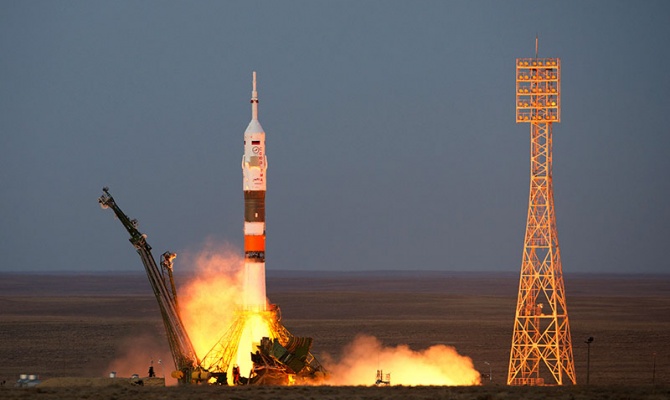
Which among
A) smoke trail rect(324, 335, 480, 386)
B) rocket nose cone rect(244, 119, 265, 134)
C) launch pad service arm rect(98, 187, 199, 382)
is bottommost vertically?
smoke trail rect(324, 335, 480, 386)

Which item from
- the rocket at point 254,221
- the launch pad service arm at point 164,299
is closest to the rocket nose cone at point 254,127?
the rocket at point 254,221

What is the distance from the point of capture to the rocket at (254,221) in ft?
203

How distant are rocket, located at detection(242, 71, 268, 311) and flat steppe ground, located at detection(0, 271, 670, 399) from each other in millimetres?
4903

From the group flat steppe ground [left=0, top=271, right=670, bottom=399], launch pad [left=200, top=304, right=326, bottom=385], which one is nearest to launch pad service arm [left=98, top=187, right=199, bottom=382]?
launch pad [left=200, top=304, right=326, bottom=385]

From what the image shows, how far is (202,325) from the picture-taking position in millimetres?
65188

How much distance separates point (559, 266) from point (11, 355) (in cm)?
4762

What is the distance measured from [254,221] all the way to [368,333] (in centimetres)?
5219

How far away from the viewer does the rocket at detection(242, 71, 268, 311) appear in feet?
203

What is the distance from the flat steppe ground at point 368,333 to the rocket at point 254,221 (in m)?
4.90

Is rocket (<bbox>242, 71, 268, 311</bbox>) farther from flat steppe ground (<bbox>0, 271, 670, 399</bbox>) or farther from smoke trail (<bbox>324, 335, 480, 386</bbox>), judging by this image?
smoke trail (<bbox>324, 335, 480, 386</bbox>)

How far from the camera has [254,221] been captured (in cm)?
6175

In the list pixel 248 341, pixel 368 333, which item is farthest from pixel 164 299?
pixel 368 333

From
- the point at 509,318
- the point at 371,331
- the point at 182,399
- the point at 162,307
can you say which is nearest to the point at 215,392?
the point at 182,399

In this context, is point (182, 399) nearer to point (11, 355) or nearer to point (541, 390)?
point (541, 390)
